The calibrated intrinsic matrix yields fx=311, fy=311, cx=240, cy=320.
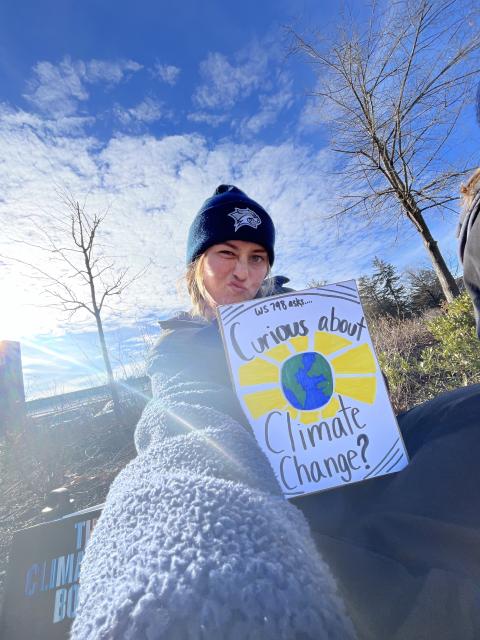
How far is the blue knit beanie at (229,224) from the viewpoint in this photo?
1676mm

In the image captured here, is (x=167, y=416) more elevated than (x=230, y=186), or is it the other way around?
(x=230, y=186)

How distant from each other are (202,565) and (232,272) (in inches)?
51.1

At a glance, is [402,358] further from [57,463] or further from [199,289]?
[57,463]

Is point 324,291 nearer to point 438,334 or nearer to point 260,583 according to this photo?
point 260,583

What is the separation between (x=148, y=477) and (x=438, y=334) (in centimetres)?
479

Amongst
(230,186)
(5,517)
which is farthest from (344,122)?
(5,517)

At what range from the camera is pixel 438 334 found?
4.42 metres

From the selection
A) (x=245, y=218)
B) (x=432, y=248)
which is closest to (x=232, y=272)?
(x=245, y=218)

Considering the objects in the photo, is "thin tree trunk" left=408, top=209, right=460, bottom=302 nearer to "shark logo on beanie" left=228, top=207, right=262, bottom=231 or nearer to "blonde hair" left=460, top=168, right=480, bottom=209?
"blonde hair" left=460, top=168, right=480, bottom=209

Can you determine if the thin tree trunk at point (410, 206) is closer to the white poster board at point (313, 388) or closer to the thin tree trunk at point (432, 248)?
the thin tree trunk at point (432, 248)

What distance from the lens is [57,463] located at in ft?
16.9

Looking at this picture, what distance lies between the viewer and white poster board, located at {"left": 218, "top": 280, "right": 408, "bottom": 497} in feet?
3.29

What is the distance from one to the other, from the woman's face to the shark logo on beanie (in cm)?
11

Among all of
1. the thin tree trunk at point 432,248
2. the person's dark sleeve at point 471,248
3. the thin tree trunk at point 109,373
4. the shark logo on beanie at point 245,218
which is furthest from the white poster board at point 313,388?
the thin tree trunk at point 432,248
